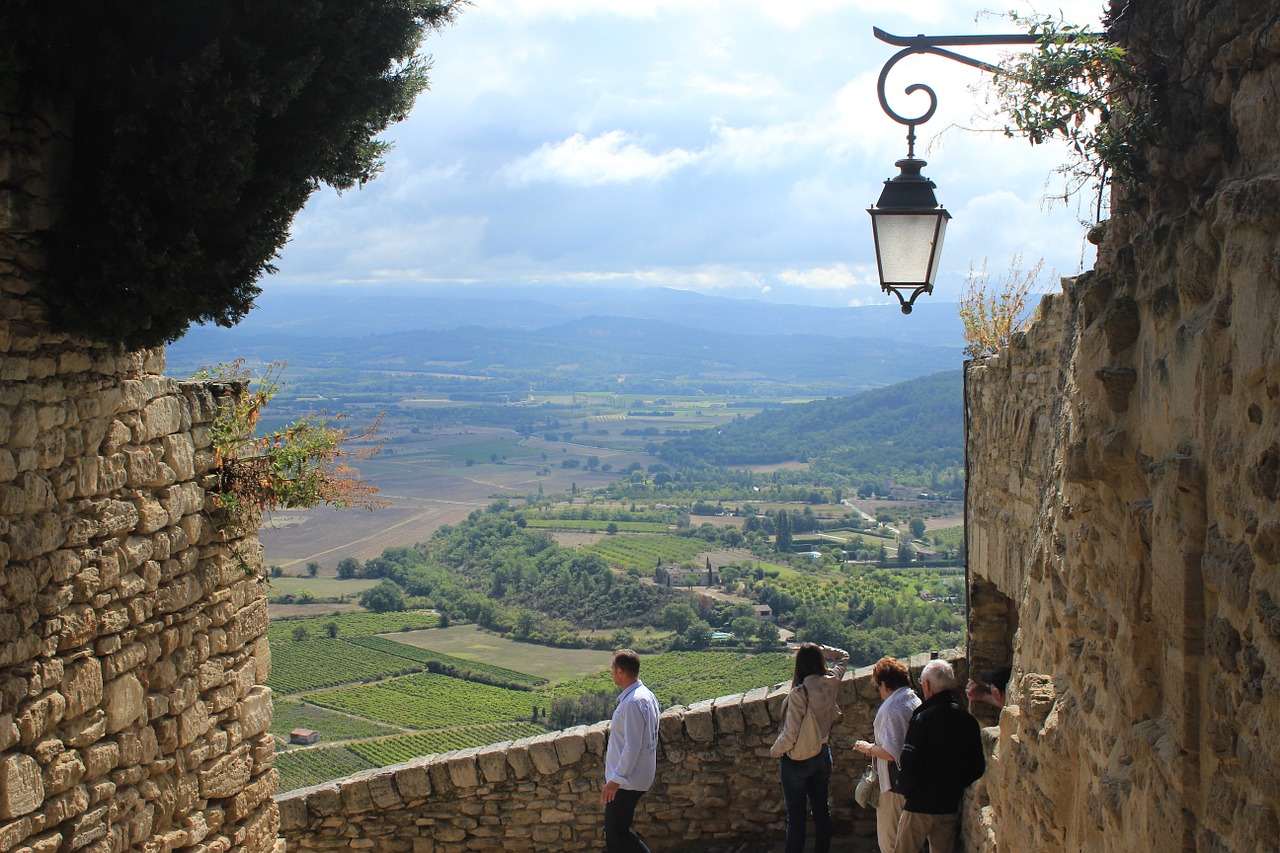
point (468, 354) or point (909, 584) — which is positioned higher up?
point (468, 354)

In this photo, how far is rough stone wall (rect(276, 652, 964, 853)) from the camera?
7.12 metres

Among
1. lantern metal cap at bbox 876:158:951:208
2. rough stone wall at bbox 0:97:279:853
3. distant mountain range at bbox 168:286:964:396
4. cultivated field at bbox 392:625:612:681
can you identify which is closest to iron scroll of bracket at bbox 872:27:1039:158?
lantern metal cap at bbox 876:158:951:208

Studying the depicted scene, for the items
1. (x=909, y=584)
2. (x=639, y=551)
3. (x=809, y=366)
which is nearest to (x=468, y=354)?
(x=809, y=366)

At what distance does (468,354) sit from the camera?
135m

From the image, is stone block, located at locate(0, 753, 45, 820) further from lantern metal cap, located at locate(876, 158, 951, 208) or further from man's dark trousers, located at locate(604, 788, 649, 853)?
lantern metal cap, located at locate(876, 158, 951, 208)

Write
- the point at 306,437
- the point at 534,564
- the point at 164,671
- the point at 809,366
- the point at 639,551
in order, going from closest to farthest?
the point at 164,671
the point at 306,437
the point at 534,564
the point at 639,551
the point at 809,366

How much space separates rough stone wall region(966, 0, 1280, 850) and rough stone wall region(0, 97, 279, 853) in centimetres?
352

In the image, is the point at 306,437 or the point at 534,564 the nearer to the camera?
the point at 306,437

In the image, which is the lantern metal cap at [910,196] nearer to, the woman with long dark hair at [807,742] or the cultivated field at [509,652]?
the woman with long dark hair at [807,742]


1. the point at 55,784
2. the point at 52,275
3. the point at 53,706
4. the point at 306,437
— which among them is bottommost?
the point at 55,784

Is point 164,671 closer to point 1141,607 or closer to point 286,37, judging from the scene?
point 286,37

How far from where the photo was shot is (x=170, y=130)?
13.2ft

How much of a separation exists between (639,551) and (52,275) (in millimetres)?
43841

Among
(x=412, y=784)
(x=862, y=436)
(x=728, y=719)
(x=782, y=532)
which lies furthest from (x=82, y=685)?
(x=862, y=436)
